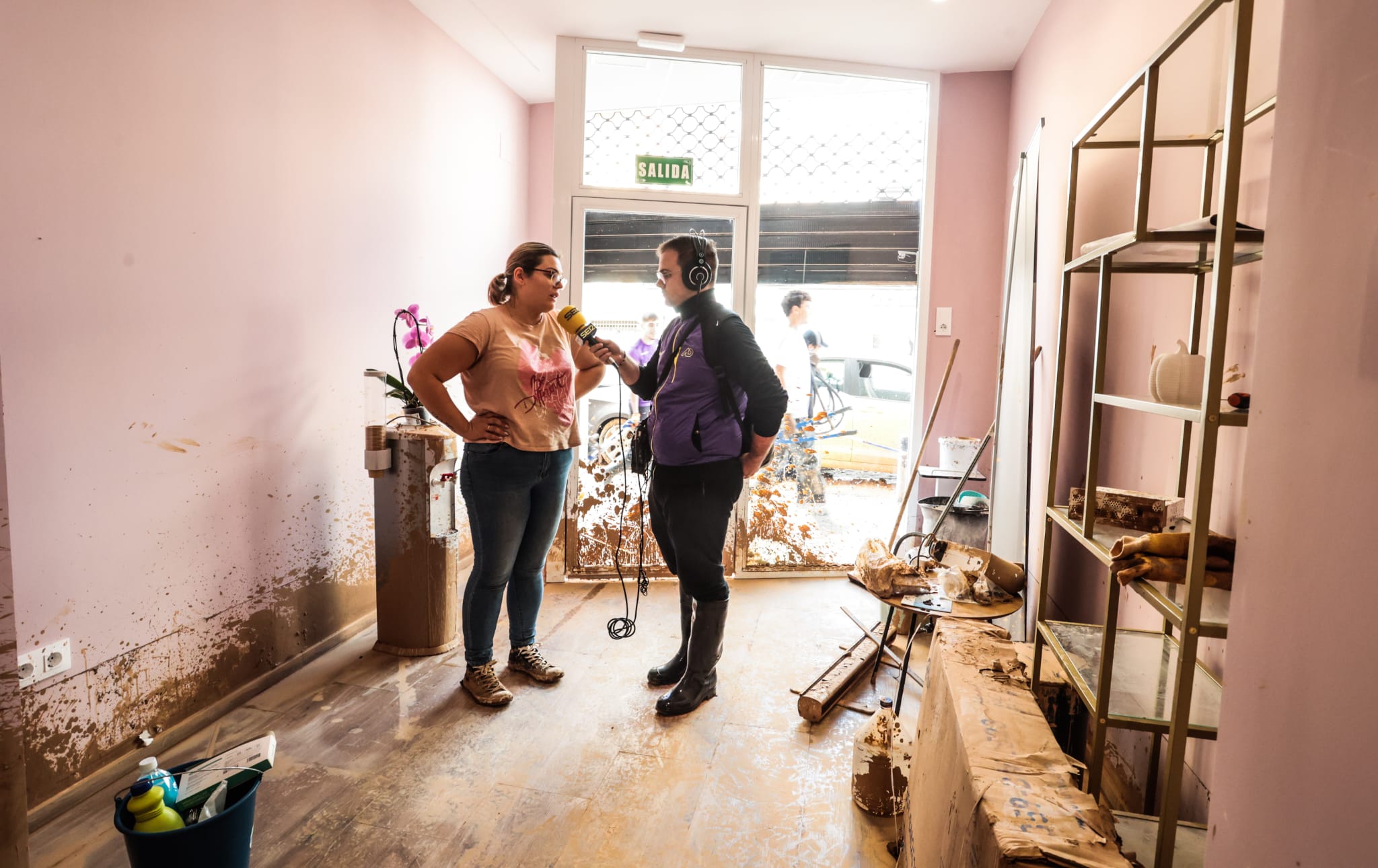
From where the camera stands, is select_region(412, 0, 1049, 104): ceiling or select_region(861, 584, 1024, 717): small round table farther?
select_region(412, 0, 1049, 104): ceiling

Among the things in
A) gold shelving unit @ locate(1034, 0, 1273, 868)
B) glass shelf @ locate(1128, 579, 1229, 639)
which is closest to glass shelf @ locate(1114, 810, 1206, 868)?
gold shelving unit @ locate(1034, 0, 1273, 868)

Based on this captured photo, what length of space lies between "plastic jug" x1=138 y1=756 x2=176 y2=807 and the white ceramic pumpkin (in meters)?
2.02

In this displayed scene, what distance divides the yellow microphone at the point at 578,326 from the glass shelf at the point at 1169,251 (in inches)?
52.1

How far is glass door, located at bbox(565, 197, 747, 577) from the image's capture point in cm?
364

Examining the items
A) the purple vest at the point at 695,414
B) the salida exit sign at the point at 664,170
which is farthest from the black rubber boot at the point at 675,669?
the salida exit sign at the point at 664,170

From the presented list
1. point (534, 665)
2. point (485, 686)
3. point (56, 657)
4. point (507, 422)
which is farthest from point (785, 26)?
point (56, 657)

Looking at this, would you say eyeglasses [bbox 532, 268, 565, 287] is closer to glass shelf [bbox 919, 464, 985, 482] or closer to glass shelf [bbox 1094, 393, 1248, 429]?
glass shelf [bbox 1094, 393, 1248, 429]

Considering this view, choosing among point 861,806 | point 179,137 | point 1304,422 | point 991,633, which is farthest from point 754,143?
point 1304,422

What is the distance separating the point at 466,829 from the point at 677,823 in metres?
0.52

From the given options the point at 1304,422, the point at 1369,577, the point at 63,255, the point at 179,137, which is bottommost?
the point at 1369,577

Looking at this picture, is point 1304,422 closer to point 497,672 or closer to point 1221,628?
point 1221,628

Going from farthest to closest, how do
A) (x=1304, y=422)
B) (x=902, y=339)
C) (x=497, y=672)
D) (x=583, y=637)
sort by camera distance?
(x=902, y=339) < (x=583, y=637) < (x=497, y=672) < (x=1304, y=422)

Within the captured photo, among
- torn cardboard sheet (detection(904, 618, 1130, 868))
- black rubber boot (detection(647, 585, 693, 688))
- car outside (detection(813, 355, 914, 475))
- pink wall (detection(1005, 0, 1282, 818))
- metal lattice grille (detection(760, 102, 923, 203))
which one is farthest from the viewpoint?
car outside (detection(813, 355, 914, 475))

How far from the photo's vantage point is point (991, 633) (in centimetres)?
188
